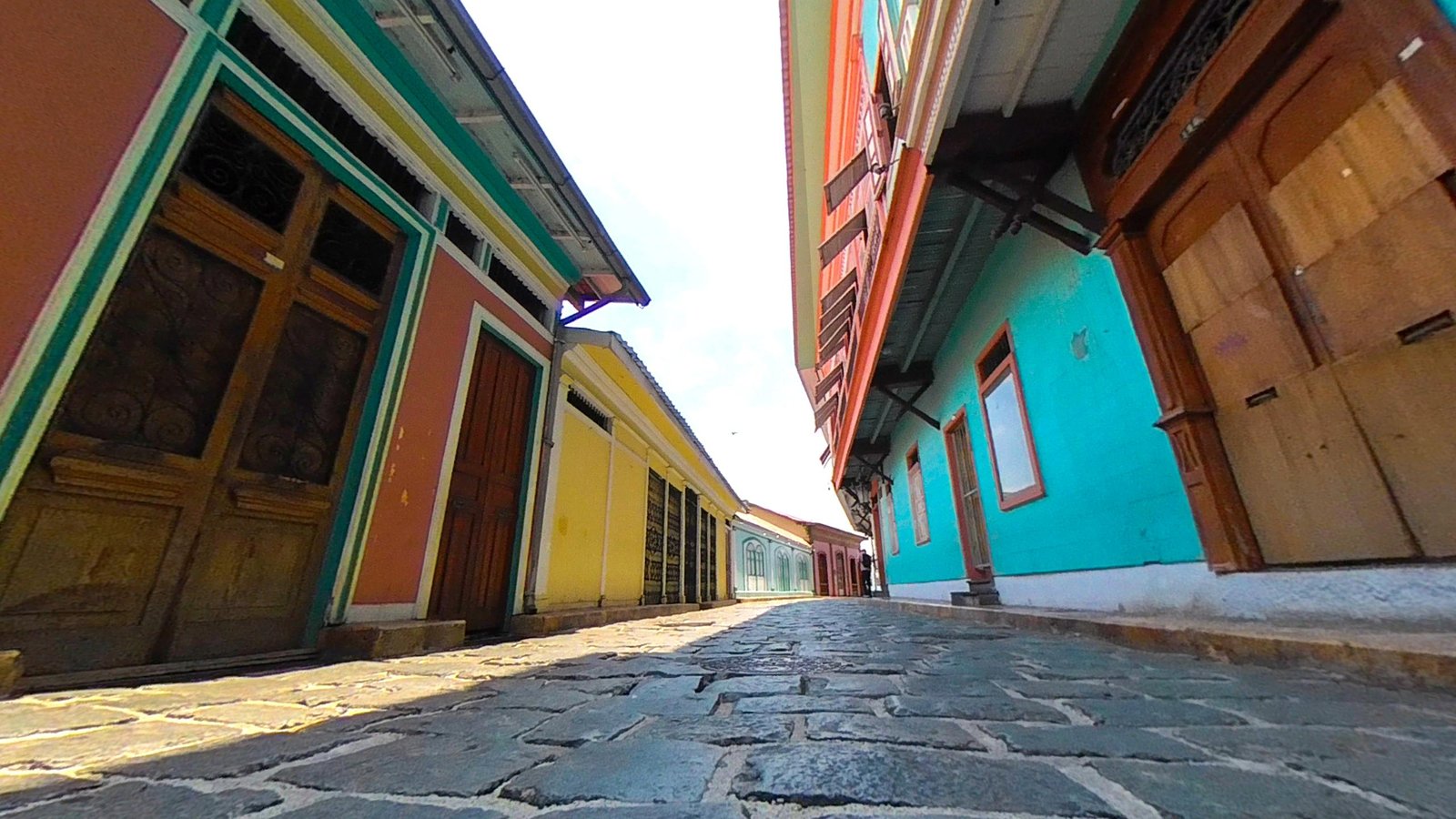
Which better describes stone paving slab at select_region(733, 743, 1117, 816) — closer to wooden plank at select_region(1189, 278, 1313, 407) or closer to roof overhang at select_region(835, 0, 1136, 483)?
wooden plank at select_region(1189, 278, 1313, 407)

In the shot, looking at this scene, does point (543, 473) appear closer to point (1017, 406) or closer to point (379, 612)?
point (379, 612)

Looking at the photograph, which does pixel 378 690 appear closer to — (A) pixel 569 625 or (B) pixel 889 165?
(A) pixel 569 625

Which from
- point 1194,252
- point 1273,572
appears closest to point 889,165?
point 1194,252

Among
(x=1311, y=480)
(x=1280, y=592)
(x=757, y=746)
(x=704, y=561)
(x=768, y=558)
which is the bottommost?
(x=757, y=746)

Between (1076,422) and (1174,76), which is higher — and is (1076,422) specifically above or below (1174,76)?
below

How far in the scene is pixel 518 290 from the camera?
5668 millimetres

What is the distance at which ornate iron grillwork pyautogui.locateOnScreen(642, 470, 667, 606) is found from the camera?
9062 millimetres

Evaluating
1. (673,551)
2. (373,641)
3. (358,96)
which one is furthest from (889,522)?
(358,96)

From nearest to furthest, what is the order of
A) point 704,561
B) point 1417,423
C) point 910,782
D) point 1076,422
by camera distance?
point 910,782 < point 1417,423 < point 1076,422 < point 704,561

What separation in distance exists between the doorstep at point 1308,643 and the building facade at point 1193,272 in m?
0.29

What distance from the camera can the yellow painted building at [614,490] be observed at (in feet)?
20.1

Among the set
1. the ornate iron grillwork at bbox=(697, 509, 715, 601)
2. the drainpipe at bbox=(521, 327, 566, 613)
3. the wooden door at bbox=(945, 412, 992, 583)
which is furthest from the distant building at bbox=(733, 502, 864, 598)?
the drainpipe at bbox=(521, 327, 566, 613)

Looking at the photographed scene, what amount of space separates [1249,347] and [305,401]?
5408mm

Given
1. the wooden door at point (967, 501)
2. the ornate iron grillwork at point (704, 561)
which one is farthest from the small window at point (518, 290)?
the ornate iron grillwork at point (704, 561)
